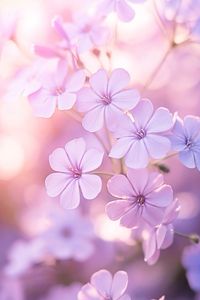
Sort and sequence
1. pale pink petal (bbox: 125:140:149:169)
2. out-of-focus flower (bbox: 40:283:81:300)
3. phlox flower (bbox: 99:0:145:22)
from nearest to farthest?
pale pink petal (bbox: 125:140:149:169) → phlox flower (bbox: 99:0:145:22) → out-of-focus flower (bbox: 40:283:81:300)

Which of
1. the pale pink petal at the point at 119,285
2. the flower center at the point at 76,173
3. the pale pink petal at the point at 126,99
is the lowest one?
the pale pink petal at the point at 119,285

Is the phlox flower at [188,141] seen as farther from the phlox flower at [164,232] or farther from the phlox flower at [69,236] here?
the phlox flower at [69,236]

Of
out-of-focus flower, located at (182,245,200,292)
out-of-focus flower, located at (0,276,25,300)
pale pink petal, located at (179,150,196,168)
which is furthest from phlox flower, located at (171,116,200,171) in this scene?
out-of-focus flower, located at (0,276,25,300)

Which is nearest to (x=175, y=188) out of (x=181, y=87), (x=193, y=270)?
(x=181, y=87)

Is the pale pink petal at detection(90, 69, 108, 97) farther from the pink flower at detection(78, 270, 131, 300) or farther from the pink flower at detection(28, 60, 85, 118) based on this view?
the pink flower at detection(78, 270, 131, 300)

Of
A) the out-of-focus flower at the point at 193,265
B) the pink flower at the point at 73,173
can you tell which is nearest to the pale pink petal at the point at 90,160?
the pink flower at the point at 73,173

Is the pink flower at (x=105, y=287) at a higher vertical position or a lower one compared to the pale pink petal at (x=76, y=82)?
lower
